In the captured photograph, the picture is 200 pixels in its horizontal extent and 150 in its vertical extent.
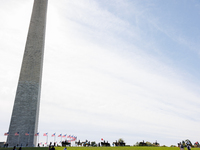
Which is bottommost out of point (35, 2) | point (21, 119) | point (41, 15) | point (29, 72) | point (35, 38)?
point (21, 119)

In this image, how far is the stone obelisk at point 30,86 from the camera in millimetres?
37531

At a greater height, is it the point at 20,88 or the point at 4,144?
the point at 20,88

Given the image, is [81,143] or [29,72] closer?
[81,143]

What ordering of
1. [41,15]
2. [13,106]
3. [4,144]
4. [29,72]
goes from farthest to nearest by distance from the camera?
[41,15], [29,72], [13,106], [4,144]

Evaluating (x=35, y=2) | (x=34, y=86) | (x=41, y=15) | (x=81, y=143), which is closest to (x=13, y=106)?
(x=34, y=86)

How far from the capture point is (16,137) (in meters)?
37.2

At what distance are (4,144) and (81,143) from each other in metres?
15.4

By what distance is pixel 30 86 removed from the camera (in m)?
40.8

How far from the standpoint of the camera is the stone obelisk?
3753 centimetres

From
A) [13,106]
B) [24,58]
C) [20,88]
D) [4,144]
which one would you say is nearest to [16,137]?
[4,144]

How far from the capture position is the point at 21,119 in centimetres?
3812

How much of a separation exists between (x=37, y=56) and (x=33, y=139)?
1885 centimetres

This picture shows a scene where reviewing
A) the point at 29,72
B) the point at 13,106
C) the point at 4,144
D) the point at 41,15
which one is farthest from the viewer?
the point at 41,15

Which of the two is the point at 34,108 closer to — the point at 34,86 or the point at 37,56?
the point at 34,86
